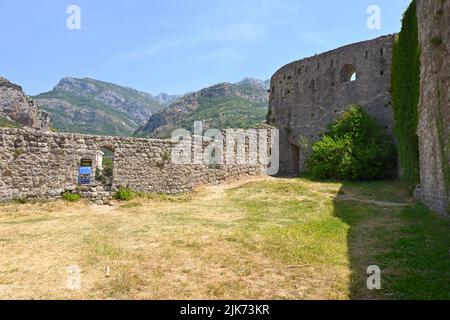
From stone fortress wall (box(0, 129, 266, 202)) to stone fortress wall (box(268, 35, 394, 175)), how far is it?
1224 cm

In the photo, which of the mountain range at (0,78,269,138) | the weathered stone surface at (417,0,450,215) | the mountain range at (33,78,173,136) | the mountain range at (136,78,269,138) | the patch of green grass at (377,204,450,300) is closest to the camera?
the patch of green grass at (377,204,450,300)

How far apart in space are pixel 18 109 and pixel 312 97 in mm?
36707

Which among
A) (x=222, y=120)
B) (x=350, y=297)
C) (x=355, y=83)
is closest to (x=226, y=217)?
(x=350, y=297)

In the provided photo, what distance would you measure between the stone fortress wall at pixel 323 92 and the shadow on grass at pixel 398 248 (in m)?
11.8

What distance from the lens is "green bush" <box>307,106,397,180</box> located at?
19.7 meters

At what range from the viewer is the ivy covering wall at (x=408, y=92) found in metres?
13.6

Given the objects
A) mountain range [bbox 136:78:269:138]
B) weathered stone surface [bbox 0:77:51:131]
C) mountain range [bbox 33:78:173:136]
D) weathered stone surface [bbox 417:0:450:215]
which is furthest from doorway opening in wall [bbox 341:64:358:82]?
mountain range [bbox 33:78:173:136]

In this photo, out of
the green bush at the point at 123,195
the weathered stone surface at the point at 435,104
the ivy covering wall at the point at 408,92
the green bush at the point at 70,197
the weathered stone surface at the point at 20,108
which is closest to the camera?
the weathered stone surface at the point at 435,104

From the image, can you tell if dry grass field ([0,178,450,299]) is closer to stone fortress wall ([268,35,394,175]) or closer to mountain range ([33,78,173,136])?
stone fortress wall ([268,35,394,175])

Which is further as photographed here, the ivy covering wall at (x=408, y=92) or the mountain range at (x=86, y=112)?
the mountain range at (x=86, y=112)

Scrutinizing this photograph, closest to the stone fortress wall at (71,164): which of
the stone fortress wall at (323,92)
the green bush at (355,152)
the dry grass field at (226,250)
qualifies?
the dry grass field at (226,250)

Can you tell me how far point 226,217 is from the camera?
1148 centimetres

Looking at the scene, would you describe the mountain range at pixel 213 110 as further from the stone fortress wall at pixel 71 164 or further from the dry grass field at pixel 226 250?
the dry grass field at pixel 226 250

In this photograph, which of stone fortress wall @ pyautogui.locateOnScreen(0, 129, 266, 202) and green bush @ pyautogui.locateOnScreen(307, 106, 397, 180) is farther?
green bush @ pyautogui.locateOnScreen(307, 106, 397, 180)
